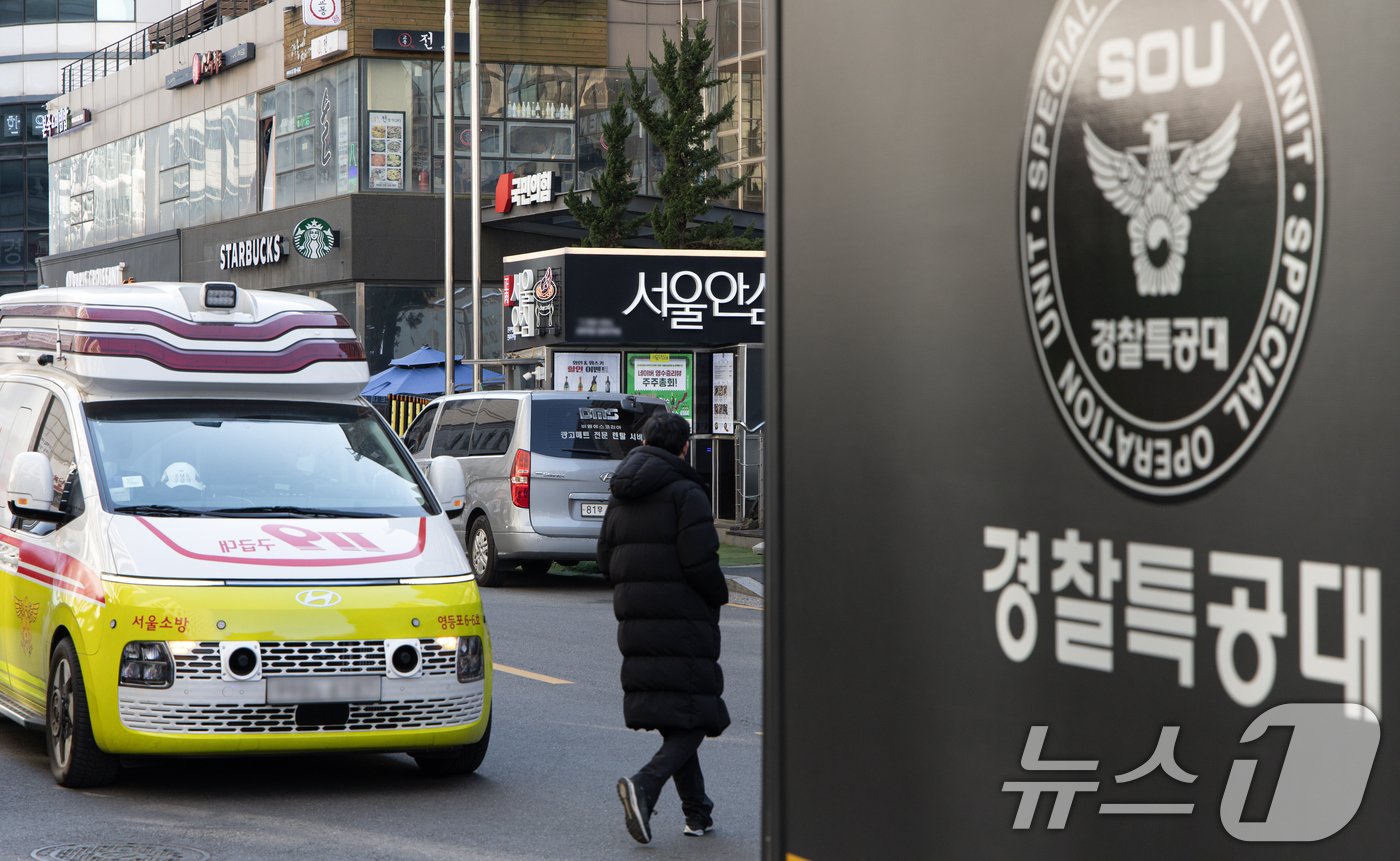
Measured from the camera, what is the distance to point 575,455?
18.2 metres

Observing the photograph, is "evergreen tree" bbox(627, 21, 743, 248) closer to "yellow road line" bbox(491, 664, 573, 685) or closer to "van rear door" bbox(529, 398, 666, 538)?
"van rear door" bbox(529, 398, 666, 538)

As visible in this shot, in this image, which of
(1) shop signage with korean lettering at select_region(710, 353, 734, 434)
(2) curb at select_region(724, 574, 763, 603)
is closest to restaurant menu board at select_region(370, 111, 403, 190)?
(1) shop signage with korean lettering at select_region(710, 353, 734, 434)

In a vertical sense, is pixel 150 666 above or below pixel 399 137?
below

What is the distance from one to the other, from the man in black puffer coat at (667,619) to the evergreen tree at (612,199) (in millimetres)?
24766

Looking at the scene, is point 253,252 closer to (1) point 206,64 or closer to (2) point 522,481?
(1) point 206,64

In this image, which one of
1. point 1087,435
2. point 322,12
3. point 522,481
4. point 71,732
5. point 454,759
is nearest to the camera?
point 1087,435

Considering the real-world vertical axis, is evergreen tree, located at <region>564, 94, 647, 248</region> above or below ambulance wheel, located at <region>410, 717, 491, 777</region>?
above

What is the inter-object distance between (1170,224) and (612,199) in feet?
98.9

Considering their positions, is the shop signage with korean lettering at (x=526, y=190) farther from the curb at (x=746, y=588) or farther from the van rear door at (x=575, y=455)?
the curb at (x=746, y=588)

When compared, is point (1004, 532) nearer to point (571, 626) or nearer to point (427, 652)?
point (427, 652)

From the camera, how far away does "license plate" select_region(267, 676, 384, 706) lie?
24.1ft

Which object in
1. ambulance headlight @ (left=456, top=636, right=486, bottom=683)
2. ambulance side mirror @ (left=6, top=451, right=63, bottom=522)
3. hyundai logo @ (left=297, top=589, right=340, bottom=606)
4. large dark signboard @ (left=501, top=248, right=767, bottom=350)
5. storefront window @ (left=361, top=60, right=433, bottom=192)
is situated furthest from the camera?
storefront window @ (left=361, top=60, right=433, bottom=192)

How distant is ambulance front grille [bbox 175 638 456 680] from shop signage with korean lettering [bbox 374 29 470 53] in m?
33.9

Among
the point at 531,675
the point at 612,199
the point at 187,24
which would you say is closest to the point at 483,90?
the point at 612,199
